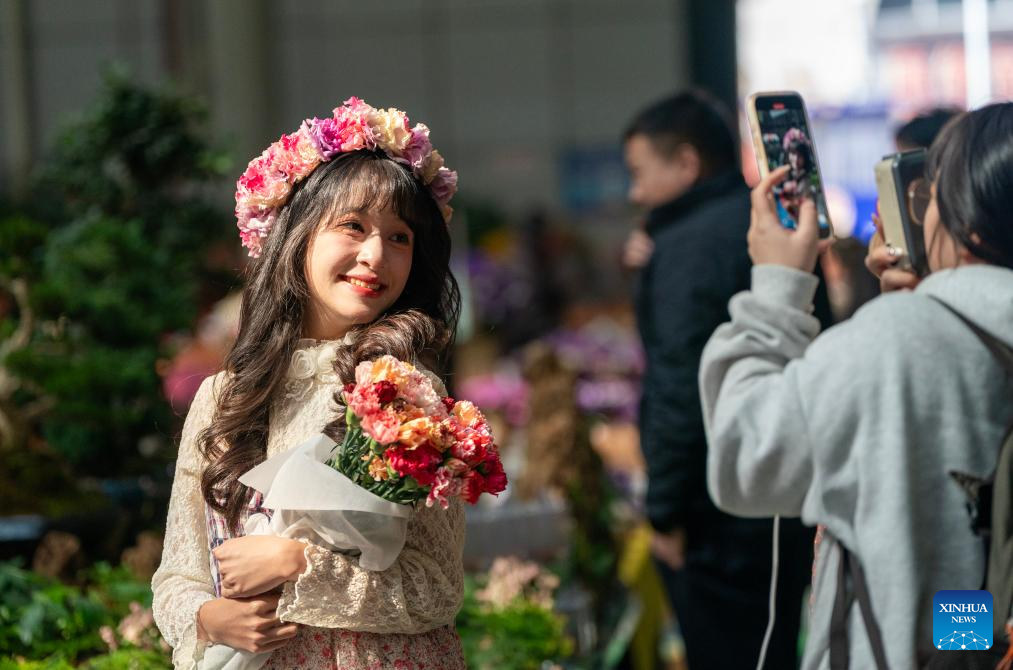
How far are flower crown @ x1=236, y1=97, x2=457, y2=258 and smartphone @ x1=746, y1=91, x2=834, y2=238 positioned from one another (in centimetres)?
58

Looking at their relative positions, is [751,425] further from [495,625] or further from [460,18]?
[460,18]

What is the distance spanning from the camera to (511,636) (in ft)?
10.5

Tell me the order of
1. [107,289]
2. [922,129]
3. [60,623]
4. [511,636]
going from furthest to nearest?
[107,289] < [922,129] < [511,636] < [60,623]

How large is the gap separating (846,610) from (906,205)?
671 mm

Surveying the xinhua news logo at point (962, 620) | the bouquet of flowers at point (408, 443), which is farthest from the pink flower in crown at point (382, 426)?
the xinhua news logo at point (962, 620)

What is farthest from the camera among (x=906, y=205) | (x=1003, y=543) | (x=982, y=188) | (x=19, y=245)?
(x=19, y=245)

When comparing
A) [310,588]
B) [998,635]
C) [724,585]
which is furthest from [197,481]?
[724,585]

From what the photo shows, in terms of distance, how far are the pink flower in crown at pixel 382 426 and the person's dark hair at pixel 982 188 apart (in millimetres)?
877

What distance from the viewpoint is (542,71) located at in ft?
42.7

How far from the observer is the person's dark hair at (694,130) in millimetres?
3605

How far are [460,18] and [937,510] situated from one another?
38.8 feet

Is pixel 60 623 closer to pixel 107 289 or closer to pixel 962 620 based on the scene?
pixel 107 289

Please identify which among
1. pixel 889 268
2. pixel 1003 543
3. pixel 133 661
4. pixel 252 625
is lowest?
pixel 133 661

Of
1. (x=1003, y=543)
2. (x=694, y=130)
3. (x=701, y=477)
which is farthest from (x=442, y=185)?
(x=694, y=130)
